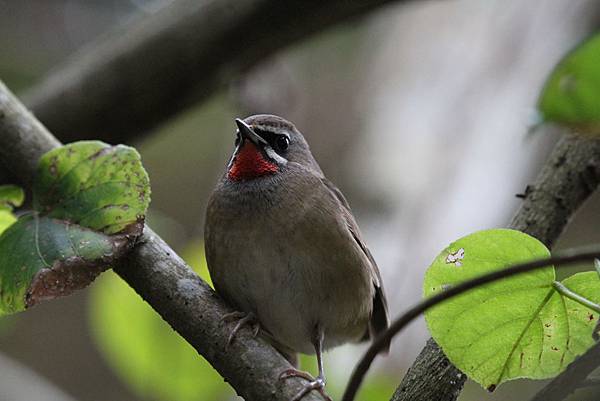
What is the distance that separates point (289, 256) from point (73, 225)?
767mm

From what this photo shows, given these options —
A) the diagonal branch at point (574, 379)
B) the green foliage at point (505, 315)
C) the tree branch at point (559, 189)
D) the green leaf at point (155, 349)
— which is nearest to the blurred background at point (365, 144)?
the green leaf at point (155, 349)

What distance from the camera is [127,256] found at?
212 cm

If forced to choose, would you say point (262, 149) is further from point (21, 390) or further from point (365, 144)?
point (365, 144)

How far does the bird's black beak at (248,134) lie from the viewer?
2896 millimetres

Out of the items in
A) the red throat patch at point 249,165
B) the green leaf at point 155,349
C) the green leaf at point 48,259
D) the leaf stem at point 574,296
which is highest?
the leaf stem at point 574,296

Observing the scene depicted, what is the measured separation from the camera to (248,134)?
296cm

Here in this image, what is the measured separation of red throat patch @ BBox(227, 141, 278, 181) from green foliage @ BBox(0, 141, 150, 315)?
2.84 feet

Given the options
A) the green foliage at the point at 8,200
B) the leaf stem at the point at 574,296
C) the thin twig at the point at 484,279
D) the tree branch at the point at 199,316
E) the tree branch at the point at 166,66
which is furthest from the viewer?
the tree branch at the point at 166,66

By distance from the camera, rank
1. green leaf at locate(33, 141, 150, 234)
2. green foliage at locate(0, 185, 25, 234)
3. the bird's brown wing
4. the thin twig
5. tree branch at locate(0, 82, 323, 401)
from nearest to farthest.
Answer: the thin twig, tree branch at locate(0, 82, 323, 401), green leaf at locate(33, 141, 150, 234), green foliage at locate(0, 185, 25, 234), the bird's brown wing

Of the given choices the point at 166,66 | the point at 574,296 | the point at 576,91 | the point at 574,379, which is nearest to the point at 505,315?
the point at 574,296

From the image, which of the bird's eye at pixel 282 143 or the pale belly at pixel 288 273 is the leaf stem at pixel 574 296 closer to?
the pale belly at pixel 288 273

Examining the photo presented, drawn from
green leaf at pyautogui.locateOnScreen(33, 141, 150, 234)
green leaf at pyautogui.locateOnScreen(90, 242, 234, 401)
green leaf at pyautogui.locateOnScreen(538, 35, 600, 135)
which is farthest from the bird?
green leaf at pyautogui.locateOnScreen(538, 35, 600, 135)

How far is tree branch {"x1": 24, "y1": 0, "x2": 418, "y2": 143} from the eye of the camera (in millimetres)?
3480

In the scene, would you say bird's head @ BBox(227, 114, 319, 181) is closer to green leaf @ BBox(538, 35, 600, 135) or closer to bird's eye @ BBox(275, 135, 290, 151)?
bird's eye @ BBox(275, 135, 290, 151)
